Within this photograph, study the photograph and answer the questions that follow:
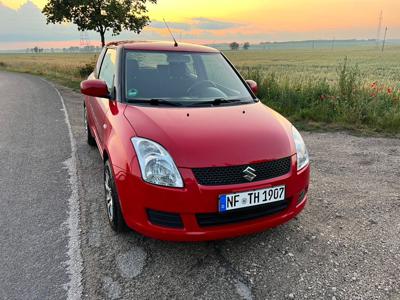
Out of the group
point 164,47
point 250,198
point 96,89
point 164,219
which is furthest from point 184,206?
point 164,47

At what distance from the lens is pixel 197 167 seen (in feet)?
8.29

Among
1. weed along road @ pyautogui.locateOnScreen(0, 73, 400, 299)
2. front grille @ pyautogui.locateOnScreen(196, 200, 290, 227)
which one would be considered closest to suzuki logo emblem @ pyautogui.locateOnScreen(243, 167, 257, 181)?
front grille @ pyautogui.locateOnScreen(196, 200, 290, 227)

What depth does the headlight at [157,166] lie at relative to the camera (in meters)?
2.53

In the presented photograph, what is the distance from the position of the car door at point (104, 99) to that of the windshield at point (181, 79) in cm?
28

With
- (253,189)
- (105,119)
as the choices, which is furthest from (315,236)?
(105,119)

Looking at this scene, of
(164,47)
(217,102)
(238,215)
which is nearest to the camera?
(238,215)

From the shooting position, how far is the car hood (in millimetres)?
2592

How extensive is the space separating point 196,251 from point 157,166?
2.78ft

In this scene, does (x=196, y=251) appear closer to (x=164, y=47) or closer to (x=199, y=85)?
(x=199, y=85)

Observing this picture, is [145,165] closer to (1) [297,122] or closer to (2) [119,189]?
(2) [119,189]

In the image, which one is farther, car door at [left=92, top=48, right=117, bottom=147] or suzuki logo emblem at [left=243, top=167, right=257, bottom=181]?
car door at [left=92, top=48, right=117, bottom=147]

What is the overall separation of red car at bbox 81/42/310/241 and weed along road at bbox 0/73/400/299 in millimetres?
296

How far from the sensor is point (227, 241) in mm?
3082

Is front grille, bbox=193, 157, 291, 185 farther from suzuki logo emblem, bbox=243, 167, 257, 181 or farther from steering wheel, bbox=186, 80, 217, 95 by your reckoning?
steering wheel, bbox=186, 80, 217, 95
